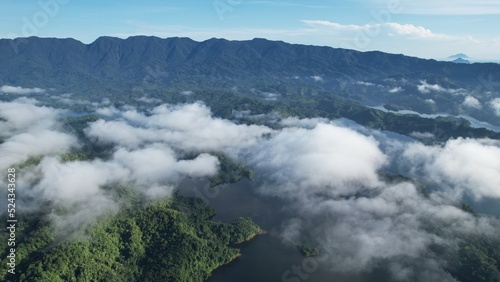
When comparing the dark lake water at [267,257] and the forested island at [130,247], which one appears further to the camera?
the dark lake water at [267,257]

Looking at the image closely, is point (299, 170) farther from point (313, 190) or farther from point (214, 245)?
point (214, 245)

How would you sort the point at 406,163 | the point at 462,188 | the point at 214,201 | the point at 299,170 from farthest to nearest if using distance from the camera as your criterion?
the point at 406,163, the point at 299,170, the point at 462,188, the point at 214,201

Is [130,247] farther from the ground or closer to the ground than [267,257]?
farther from the ground

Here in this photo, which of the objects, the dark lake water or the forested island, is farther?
the dark lake water

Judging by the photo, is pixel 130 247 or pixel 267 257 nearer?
pixel 130 247

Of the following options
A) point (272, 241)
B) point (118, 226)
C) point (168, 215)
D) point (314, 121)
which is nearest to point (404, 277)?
point (272, 241)

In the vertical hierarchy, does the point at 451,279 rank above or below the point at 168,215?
below

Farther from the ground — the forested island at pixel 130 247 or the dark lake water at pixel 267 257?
the forested island at pixel 130 247

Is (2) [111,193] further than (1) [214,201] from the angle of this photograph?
No

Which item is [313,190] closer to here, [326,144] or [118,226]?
[326,144]

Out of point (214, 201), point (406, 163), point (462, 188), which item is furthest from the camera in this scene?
point (406, 163)

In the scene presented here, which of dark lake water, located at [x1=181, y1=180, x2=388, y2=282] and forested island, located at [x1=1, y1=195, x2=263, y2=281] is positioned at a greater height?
forested island, located at [x1=1, y1=195, x2=263, y2=281]
